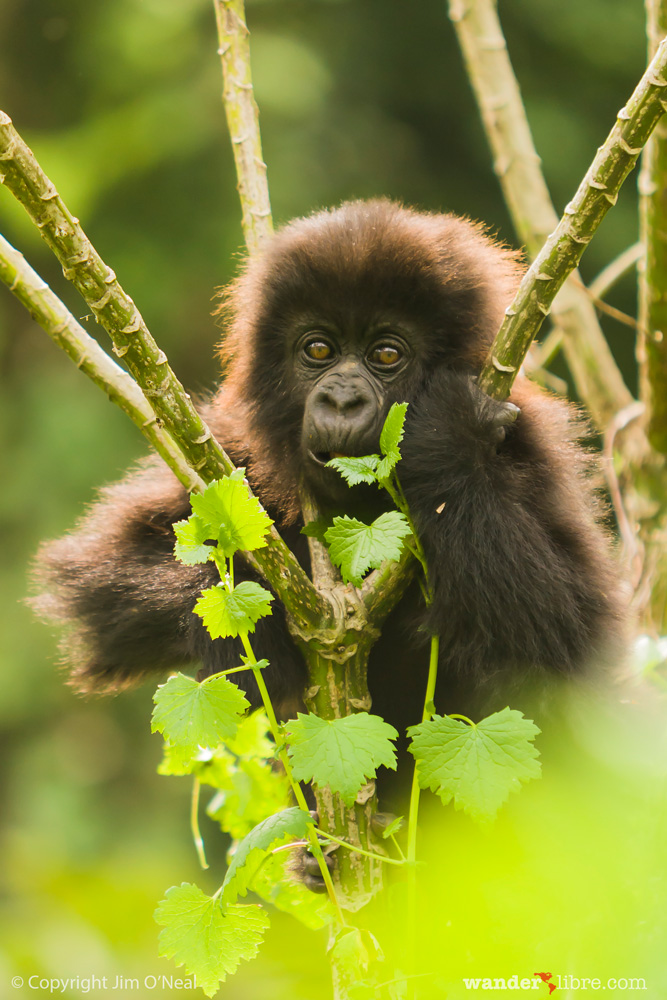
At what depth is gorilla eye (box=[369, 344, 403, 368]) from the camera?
236cm

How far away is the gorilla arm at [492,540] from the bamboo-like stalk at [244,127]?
734mm

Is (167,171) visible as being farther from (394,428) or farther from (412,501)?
(394,428)

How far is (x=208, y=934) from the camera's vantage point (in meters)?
1.38

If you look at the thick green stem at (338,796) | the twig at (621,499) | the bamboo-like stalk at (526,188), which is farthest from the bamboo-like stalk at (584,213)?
the bamboo-like stalk at (526,188)

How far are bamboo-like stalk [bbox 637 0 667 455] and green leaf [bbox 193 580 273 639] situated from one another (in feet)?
6.24

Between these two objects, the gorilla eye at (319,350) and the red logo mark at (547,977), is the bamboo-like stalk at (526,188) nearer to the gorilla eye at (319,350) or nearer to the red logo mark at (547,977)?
the gorilla eye at (319,350)

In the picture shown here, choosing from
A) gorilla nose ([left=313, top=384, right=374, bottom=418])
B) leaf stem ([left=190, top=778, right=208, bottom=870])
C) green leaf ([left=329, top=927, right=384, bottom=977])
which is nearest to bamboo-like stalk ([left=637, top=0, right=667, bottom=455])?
gorilla nose ([left=313, top=384, right=374, bottom=418])

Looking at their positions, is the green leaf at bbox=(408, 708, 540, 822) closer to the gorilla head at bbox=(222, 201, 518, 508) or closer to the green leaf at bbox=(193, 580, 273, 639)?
the green leaf at bbox=(193, 580, 273, 639)

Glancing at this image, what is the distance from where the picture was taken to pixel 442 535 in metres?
2.10

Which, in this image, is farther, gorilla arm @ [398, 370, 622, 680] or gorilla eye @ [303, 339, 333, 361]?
gorilla eye @ [303, 339, 333, 361]

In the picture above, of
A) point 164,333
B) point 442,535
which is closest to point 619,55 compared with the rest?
point 164,333

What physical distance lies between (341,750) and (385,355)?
119 centimetres

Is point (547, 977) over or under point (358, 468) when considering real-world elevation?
under

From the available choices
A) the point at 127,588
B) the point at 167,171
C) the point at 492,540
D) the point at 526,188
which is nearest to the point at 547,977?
the point at 492,540
